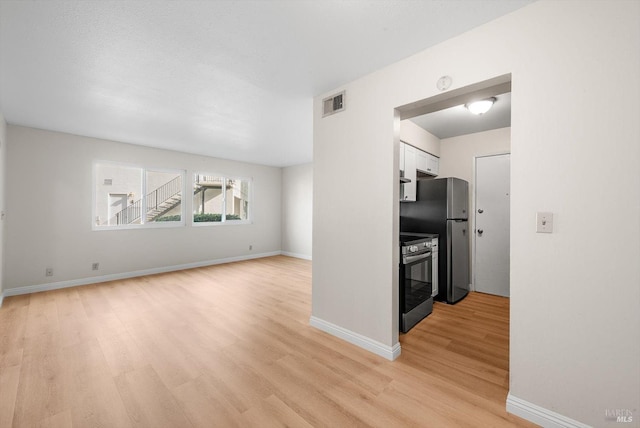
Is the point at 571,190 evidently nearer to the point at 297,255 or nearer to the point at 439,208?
the point at 439,208

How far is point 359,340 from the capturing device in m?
2.46

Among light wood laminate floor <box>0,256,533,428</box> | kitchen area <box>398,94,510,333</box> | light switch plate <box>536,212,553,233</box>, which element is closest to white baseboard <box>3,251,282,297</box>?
light wood laminate floor <box>0,256,533,428</box>

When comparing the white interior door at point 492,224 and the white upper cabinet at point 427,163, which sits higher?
the white upper cabinet at point 427,163

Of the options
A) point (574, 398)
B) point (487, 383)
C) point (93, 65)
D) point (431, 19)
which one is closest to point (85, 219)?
point (93, 65)

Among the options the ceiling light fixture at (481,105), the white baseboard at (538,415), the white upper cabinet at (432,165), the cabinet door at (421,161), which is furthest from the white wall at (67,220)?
the white baseboard at (538,415)

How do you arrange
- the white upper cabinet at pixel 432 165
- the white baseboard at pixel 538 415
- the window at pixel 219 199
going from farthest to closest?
the window at pixel 219 199, the white upper cabinet at pixel 432 165, the white baseboard at pixel 538 415

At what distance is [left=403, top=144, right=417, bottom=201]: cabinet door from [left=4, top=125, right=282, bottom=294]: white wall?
4610 mm

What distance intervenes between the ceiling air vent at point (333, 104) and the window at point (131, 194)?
14.1ft

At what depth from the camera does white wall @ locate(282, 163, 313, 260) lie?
272 inches

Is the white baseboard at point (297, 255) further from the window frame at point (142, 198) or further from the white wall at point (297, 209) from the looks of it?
the window frame at point (142, 198)

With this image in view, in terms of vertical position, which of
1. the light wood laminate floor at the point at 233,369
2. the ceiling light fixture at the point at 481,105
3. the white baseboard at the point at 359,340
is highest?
the ceiling light fixture at the point at 481,105

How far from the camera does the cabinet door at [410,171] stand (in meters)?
3.60

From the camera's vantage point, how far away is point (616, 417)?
1.37 metres

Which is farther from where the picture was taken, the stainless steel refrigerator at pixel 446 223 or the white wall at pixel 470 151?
the white wall at pixel 470 151
